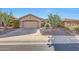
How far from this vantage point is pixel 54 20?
10.5 feet

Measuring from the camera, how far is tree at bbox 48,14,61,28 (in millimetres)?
3187

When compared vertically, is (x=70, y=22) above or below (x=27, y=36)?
above

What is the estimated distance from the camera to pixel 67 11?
10.4ft

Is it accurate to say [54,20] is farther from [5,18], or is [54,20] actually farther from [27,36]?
[5,18]

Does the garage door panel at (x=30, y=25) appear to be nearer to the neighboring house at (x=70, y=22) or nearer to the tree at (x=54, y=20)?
the tree at (x=54, y=20)

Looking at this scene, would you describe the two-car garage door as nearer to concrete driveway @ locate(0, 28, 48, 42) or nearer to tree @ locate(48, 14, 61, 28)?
concrete driveway @ locate(0, 28, 48, 42)

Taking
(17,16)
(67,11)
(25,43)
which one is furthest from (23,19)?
(67,11)

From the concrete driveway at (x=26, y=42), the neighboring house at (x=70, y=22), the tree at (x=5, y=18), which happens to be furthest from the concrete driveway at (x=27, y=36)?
the neighboring house at (x=70, y=22)

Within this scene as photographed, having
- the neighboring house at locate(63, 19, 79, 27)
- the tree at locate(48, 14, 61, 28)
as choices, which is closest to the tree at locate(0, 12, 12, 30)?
the tree at locate(48, 14, 61, 28)

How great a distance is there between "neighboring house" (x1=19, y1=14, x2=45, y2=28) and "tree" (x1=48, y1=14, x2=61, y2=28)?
0.30 feet

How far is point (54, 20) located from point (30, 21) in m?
0.27

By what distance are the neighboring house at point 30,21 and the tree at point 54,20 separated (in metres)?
0.09

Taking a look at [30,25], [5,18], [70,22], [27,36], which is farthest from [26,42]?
[70,22]
